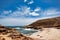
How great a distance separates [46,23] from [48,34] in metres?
0.27

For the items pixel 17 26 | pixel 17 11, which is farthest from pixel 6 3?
pixel 17 26

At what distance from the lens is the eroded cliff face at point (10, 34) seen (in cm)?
327

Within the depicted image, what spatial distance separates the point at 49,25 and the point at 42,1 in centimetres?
61

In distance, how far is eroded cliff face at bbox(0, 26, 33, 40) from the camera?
3.27 m

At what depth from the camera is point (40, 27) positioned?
335 cm

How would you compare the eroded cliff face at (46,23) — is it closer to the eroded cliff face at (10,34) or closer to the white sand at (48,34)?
the white sand at (48,34)

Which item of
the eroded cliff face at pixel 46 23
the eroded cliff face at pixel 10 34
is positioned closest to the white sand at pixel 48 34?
the eroded cliff face at pixel 46 23

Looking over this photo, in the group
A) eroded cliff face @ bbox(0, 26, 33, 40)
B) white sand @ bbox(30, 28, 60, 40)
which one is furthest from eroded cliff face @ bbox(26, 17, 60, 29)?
eroded cliff face @ bbox(0, 26, 33, 40)

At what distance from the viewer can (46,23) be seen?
3328 millimetres

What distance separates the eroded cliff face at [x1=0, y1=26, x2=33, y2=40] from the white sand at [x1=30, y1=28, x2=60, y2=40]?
25cm

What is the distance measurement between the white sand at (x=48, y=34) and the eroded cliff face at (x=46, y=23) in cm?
12

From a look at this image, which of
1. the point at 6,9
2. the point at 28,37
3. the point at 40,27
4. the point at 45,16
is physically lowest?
the point at 28,37

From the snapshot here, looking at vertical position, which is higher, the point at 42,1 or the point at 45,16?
the point at 42,1

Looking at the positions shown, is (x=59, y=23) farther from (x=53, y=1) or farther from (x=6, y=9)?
(x=6, y=9)
